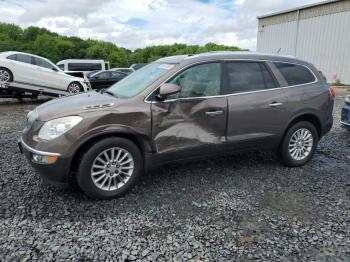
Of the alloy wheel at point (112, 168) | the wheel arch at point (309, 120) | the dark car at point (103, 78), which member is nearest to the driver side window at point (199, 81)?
the alloy wheel at point (112, 168)

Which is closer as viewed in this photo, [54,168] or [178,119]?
[54,168]

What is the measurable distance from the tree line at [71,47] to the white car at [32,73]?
4071 centimetres

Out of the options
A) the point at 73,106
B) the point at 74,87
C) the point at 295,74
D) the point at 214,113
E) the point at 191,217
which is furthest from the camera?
the point at 74,87

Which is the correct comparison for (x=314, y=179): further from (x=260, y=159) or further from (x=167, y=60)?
(x=167, y=60)

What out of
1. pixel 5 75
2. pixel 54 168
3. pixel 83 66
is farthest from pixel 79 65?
pixel 54 168

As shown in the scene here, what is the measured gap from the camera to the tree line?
55.7 meters

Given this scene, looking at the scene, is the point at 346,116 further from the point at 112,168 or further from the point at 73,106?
the point at 73,106

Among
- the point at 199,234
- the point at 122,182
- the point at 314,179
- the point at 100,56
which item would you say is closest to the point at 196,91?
the point at 122,182

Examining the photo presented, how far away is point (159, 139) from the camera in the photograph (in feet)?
12.5

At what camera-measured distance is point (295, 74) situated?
473 centimetres

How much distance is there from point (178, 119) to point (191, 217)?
1208 millimetres

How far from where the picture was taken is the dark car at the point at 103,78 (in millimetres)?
17219

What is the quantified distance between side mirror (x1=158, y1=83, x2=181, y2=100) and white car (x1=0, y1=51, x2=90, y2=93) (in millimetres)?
9259

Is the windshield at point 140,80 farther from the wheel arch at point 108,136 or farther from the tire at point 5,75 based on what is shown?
the tire at point 5,75
